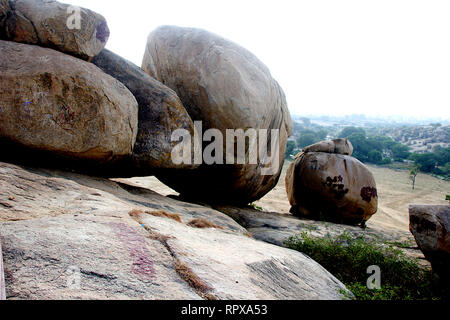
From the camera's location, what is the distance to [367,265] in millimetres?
5500

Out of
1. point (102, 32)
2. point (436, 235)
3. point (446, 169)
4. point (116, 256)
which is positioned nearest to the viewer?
point (116, 256)

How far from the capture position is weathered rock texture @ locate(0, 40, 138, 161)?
417cm

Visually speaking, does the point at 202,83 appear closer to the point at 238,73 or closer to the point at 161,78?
the point at 238,73

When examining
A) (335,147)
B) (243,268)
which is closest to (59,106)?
(243,268)

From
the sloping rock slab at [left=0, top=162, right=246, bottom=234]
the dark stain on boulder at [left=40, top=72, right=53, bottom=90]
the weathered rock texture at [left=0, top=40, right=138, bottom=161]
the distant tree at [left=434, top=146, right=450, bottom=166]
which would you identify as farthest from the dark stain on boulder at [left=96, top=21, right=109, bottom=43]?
the distant tree at [left=434, top=146, right=450, bottom=166]

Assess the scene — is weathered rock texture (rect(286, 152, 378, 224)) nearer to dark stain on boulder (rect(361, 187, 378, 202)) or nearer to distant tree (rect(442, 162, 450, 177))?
dark stain on boulder (rect(361, 187, 378, 202))

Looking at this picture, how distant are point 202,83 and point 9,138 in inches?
147

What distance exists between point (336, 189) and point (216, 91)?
4.45 metres

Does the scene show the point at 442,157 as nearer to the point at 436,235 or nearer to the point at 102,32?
the point at 436,235

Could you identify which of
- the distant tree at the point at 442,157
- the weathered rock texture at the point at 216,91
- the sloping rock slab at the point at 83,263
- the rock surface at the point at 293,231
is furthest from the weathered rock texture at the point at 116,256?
the distant tree at the point at 442,157

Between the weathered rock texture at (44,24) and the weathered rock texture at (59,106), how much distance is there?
299 millimetres

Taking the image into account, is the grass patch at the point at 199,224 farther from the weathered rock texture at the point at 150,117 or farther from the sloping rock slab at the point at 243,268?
the weathered rock texture at the point at 150,117

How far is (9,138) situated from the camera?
4.21 metres
